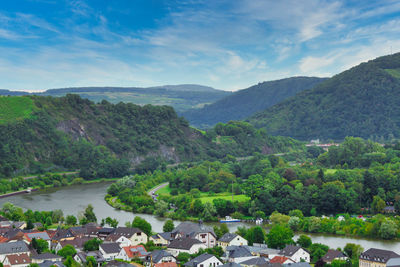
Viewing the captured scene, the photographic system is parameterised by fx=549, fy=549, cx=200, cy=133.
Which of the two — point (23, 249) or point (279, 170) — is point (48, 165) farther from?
point (23, 249)

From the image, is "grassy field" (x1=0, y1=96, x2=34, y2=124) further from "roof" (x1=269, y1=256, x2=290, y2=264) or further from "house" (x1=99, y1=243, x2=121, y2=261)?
"roof" (x1=269, y1=256, x2=290, y2=264)

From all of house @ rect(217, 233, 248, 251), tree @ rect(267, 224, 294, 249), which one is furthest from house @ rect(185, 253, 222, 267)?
tree @ rect(267, 224, 294, 249)

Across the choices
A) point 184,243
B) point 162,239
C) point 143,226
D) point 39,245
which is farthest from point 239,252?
point 39,245

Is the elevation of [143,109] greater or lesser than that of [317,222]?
greater

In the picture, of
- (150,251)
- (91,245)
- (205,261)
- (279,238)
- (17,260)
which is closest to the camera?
(205,261)

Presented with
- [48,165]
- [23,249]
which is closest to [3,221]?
[23,249]

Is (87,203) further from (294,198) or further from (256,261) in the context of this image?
(256,261)
